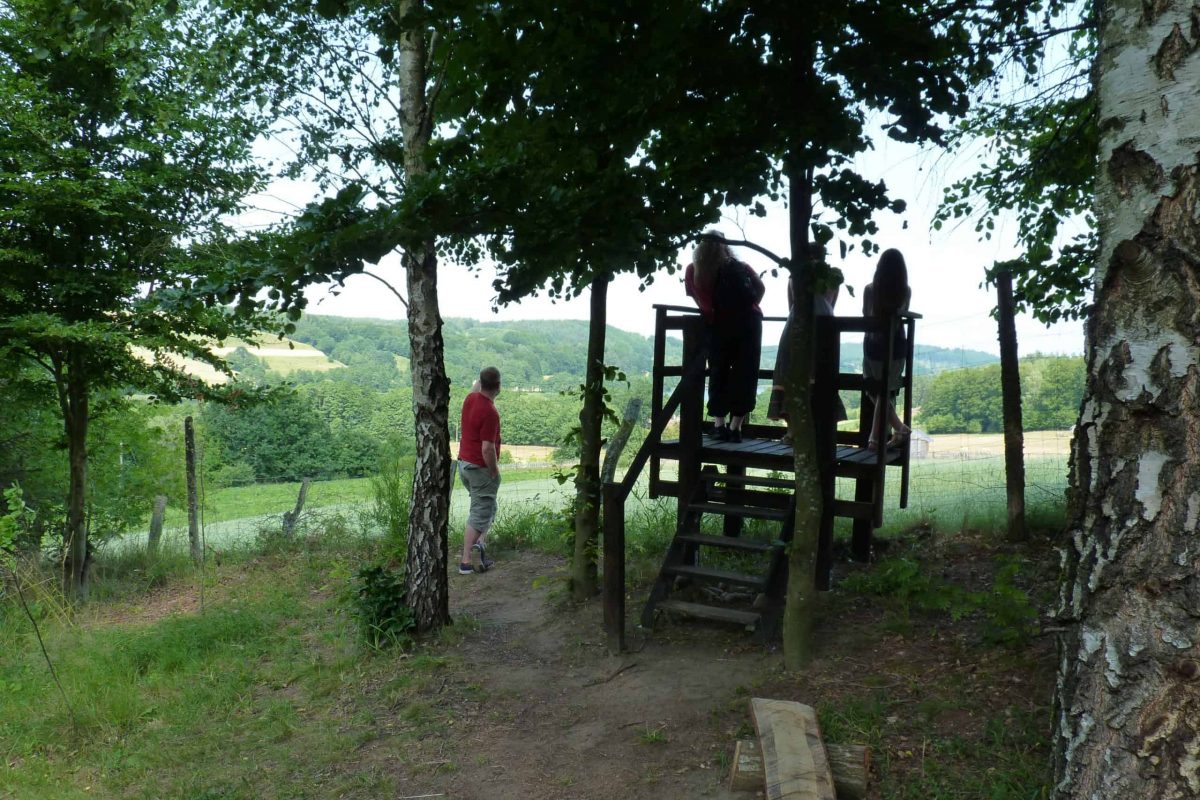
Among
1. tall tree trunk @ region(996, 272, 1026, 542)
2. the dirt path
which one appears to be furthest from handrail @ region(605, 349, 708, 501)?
tall tree trunk @ region(996, 272, 1026, 542)

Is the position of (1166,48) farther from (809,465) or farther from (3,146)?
(3,146)

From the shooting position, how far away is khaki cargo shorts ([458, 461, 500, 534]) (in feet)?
26.1

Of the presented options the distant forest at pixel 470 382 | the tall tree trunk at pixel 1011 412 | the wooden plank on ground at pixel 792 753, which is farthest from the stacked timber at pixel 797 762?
the tall tree trunk at pixel 1011 412

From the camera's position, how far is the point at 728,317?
624 cm

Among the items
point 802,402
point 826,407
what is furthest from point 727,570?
point 802,402

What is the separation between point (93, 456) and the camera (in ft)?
40.6

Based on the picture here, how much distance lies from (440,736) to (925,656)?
9.09ft

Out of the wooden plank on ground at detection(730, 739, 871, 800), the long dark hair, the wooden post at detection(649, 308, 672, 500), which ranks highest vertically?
the long dark hair

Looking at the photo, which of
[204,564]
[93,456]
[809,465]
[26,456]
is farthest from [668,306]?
[26,456]

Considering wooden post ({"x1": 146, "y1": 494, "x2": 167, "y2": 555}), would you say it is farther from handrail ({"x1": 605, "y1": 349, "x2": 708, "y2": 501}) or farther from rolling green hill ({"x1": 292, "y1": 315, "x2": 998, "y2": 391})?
handrail ({"x1": 605, "y1": 349, "x2": 708, "y2": 501})

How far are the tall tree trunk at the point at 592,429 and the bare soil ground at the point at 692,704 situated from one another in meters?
0.85

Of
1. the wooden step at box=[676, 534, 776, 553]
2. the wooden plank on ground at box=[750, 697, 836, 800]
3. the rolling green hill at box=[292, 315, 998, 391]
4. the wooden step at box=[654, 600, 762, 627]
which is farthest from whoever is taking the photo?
the rolling green hill at box=[292, 315, 998, 391]

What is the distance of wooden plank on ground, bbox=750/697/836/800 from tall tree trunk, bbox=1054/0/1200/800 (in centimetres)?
112

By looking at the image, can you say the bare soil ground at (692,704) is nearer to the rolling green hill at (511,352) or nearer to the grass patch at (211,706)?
the grass patch at (211,706)
